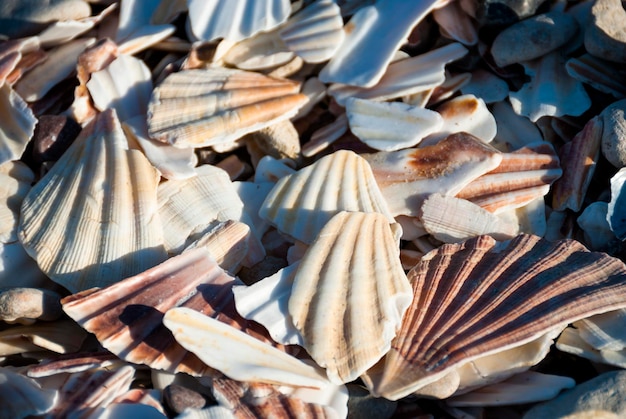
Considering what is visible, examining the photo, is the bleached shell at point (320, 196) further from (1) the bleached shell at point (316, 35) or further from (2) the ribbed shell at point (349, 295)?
(1) the bleached shell at point (316, 35)

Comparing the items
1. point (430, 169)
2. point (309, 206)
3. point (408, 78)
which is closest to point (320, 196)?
point (309, 206)

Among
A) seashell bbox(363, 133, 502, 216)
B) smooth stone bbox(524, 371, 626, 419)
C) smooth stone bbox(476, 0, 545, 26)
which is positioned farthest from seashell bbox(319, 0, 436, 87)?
smooth stone bbox(524, 371, 626, 419)

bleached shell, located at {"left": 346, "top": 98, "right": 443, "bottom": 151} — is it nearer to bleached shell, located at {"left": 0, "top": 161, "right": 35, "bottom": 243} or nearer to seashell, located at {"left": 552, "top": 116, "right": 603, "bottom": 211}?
seashell, located at {"left": 552, "top": 116, "right": 603, "bottom": 211}

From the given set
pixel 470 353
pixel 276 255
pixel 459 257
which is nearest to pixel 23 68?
pixel 276 255

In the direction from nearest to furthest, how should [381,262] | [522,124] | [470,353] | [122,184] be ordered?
[470,353] → [381,262] → [122,184] → [522,124]

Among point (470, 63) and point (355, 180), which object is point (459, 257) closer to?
point (355, 180)

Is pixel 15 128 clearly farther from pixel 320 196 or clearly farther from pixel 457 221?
pixel 457 221
